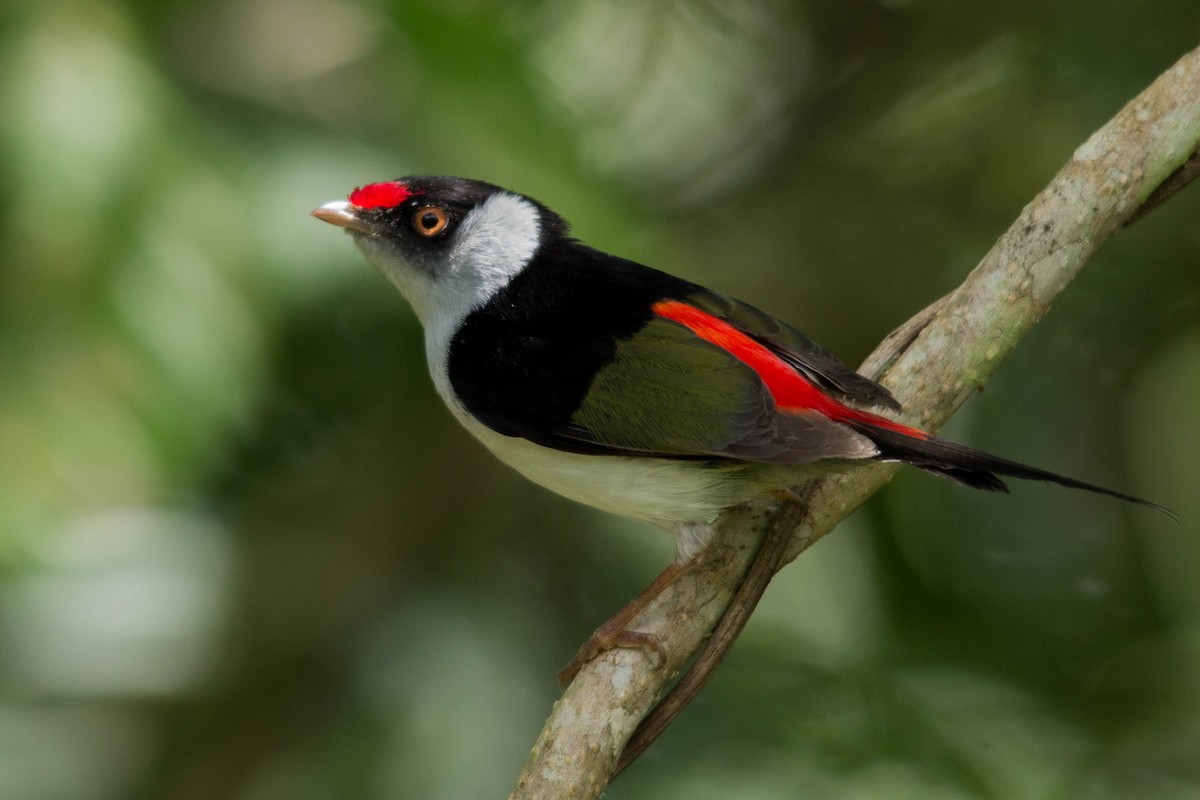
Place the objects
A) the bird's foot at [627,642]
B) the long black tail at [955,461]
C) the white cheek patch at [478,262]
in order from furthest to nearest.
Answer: the white cheek patch at [478,262] → the bird's foot at [627,642] → the long black tail at [955,461]

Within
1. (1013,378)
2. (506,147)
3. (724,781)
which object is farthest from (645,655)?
(1013,378)

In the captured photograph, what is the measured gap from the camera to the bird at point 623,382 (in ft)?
8.52

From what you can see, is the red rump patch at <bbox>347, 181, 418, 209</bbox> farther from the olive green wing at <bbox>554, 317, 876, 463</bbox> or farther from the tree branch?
the tree branch

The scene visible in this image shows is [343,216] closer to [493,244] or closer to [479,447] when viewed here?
[493,244]

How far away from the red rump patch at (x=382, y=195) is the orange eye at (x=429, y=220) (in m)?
0.06

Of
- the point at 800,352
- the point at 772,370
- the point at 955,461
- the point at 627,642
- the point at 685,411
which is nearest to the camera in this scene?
the point at 955,461

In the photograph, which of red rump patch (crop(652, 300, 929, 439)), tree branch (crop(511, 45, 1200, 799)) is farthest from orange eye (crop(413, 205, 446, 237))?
tree branch (crop(511, 45, 1200, 799))

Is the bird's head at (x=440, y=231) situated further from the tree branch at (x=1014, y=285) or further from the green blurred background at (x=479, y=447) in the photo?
the tree branch at (x=1014, y=285)

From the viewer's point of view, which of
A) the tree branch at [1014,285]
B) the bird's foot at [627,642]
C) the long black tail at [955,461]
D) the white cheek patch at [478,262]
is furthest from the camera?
the white cheek patch at [478,262]

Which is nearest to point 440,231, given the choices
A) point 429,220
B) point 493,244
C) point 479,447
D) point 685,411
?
point 429,220

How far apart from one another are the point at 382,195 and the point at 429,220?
0.44 ft

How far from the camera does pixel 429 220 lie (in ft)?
10.3

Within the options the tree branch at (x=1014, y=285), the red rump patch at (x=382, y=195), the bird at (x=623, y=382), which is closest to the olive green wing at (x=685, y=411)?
the bird at (x=623, y=382)

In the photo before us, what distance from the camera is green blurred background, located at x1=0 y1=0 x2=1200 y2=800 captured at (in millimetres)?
3148
